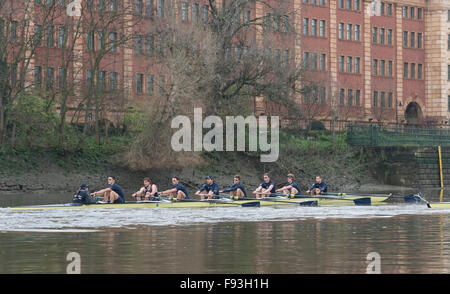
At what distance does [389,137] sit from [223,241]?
155 ft

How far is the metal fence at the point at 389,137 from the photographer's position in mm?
66125

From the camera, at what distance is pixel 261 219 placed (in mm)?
Answer: 29312

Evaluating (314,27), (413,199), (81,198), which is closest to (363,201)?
(413,199)

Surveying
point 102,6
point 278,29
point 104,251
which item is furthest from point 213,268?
point 278,29

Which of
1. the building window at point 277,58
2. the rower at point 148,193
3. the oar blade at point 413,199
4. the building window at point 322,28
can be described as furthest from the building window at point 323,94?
the rower at point 148,193

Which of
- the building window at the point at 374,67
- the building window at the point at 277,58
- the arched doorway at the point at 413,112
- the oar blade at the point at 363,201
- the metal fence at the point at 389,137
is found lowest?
the oar blade at the point at 363,201

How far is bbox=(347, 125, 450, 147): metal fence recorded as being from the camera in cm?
6612

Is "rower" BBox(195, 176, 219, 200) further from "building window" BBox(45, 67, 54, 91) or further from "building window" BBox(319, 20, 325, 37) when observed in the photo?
"building window" BBox(319, 20, 325, 37)

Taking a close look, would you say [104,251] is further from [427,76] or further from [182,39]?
[427,76]

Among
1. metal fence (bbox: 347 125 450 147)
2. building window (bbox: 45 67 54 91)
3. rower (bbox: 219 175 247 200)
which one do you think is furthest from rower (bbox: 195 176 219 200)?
metal fence (bbox: 347 125 450 147)

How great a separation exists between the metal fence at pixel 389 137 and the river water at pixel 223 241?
3333 centimetres

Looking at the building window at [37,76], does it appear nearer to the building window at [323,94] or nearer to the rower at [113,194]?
the rower at [113,194]

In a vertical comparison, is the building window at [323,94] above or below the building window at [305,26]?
below

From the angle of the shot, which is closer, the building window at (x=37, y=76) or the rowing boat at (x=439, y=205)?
the rowing boat at (x=439, y=205)
